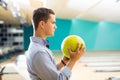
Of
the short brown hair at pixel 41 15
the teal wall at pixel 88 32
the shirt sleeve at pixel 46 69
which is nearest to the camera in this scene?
the shirt sleeve at pixel 46 69

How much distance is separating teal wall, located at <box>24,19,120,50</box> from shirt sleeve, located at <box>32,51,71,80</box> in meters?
12.8

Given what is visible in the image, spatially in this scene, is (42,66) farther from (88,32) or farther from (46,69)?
(88,32)

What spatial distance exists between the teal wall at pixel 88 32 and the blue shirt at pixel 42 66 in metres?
12.7

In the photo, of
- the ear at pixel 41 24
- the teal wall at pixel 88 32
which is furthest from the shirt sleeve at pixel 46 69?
the teal wall at pixel 88 32

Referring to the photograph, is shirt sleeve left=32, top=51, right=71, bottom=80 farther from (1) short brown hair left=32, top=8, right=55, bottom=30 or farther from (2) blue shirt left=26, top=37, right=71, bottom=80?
(1) short brown hair left=32, top=8, right=55, bottom=30

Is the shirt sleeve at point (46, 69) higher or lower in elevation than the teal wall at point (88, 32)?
higher

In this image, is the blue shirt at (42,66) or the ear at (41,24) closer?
the blue shirt at (42,66)

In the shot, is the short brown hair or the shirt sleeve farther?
the short brown hair

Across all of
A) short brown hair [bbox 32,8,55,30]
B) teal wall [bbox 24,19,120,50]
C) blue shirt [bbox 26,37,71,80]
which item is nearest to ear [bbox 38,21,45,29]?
short brown hair [bbox 32,8,55,30]

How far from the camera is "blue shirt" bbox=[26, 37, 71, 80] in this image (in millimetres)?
1782

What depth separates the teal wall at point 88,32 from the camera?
14680mm

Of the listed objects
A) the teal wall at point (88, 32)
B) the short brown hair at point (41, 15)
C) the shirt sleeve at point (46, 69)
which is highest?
the short brown hair at point (41, 15)

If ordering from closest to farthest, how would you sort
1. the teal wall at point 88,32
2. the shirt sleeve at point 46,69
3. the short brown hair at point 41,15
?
the shirt sleeve at point 46,69, the short brown hair at point 41,15, the teal wall at point 88,32

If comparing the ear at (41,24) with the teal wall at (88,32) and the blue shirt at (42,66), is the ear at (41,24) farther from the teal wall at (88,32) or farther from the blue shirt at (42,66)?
the teal wall at (88,32)
